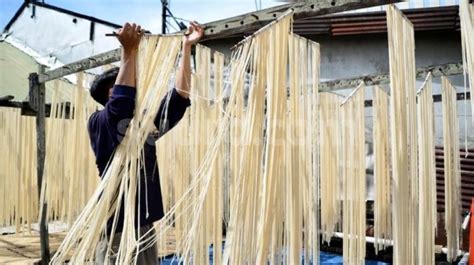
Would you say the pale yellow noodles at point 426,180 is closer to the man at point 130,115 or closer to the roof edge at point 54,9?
the man at point 130,115

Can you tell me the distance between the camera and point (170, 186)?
3312 millimetres

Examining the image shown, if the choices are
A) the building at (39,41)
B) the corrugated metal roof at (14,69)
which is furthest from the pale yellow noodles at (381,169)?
the corrugated metal roof at (14,69)

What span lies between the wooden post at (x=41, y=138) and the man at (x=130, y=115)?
5.92 feet

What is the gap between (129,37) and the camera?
149 cm

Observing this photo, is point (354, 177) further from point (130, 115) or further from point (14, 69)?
point (14, 69)

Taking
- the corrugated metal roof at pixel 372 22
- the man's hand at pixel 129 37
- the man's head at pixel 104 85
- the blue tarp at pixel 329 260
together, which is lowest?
the blue tarp at pixel 329 260

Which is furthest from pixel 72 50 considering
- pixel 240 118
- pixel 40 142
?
pixel 240 118

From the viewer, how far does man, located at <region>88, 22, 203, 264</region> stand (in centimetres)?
150

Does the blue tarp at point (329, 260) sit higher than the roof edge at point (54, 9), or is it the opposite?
the roof edge at point (54, 9)

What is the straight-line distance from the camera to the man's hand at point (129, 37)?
1.49m

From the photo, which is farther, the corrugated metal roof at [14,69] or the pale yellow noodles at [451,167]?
the corrugated metal roof at [14,69]

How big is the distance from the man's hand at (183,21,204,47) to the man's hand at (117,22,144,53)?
8.2 inches

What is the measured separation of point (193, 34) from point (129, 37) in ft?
0.98

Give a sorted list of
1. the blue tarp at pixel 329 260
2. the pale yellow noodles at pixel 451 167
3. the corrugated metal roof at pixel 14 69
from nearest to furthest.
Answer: the pale yellow noodles at pixel 451 167, the blue tarp at pixel 329 260, the corrugated metal roof at pixel 14 69
